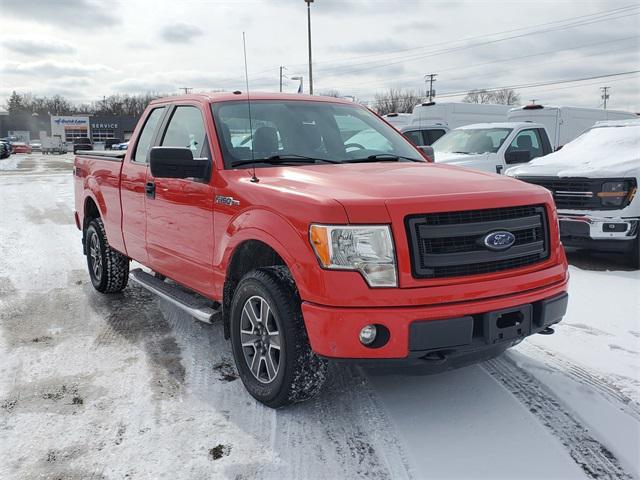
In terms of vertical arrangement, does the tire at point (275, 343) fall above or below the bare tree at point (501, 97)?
below

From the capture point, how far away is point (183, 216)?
4184mm

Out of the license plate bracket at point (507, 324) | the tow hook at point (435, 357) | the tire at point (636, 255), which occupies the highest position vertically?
the license plate bracket at point (507, 324)

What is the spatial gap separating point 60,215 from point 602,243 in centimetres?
983

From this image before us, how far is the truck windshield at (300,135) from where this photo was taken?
3.96 m

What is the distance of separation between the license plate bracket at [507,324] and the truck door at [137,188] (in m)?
3.05

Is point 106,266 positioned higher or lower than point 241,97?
lower

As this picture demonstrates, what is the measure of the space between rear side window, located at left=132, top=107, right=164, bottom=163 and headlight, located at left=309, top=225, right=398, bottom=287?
103 inches

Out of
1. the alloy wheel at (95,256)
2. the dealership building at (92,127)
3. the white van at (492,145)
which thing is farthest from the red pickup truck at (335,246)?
the dealership building at (92,127)

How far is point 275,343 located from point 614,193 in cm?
536

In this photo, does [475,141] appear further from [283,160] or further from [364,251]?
[364,251]

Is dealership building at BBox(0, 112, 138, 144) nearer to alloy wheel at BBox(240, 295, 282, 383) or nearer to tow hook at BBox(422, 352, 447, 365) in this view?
alloy wheel at BBox(240, 295, 282, 383)

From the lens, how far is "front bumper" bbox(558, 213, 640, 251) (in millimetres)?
6816

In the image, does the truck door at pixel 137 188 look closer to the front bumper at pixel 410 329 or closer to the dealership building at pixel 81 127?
the front bumper at pixel 410 329

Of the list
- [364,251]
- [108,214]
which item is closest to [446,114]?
[108,214]
